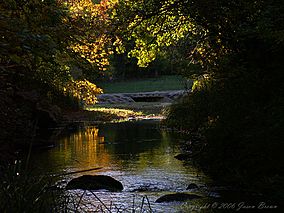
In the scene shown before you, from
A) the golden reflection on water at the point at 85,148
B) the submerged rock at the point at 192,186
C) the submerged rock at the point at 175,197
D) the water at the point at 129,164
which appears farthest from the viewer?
the golden reflection on water at the point at 85,148

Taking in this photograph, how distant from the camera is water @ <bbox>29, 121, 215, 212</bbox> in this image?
368 inches

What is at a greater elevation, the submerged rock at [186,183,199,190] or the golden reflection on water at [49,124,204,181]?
the submerged rock at [186,183,199,190]

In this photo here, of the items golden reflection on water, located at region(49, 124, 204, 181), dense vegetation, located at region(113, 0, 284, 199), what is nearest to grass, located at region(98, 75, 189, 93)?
golden reflection on water, located at region(49, 124, 204, 181)

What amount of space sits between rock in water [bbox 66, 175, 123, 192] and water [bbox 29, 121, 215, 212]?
8.5 inches

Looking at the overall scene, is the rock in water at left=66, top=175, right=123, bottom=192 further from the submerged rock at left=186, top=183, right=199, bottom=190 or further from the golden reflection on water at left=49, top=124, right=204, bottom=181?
the submerged rock at left=186, top=183, right=199, bottom=190

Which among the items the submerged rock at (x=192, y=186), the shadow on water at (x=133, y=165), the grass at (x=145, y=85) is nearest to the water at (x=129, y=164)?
the shadow on water at (x=133, y=165)

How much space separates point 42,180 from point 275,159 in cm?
473

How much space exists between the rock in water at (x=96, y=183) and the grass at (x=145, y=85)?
142ft

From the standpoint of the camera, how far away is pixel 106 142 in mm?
18031

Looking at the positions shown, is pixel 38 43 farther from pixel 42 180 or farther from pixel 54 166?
pixel 54 166

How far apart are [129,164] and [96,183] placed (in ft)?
10.3

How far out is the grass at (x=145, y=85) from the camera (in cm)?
5650

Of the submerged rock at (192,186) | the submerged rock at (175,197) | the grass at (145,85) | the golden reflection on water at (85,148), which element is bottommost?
the golden reflection on water at (85,148)

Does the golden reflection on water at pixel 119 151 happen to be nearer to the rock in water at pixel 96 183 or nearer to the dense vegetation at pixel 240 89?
the rock in water at pixel 96 183
